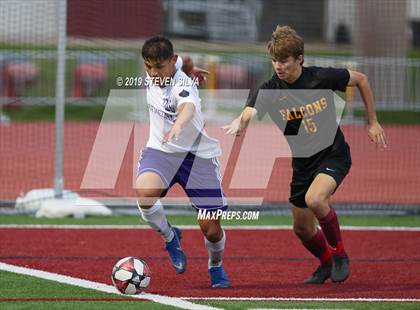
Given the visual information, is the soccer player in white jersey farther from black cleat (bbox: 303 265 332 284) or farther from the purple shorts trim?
black cleat (bbox: 303 265 332 284)

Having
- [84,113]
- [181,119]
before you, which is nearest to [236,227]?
[181,119]

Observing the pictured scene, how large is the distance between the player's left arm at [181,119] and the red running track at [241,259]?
3.68 feet

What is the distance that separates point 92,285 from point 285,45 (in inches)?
89.0

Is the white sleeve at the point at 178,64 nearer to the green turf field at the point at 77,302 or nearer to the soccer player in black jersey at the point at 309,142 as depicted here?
the soccer player in black jersey at the point at 309,142

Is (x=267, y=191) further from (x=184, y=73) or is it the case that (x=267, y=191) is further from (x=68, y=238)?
(x=184, y=73)

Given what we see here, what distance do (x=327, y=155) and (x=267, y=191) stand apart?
6.54 metres

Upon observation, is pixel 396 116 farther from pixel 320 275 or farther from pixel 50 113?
pixel 320 275

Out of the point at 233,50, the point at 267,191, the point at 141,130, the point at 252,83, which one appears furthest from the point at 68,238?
the point at 233,50

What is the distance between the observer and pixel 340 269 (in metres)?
8.12

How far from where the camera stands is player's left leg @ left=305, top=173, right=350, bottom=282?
7.82m

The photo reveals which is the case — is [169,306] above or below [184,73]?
below

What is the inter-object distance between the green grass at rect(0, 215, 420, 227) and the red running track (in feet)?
2.09

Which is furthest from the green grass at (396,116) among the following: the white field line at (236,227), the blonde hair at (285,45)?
the blonde hair at (285,45)

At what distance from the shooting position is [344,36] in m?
21.3
